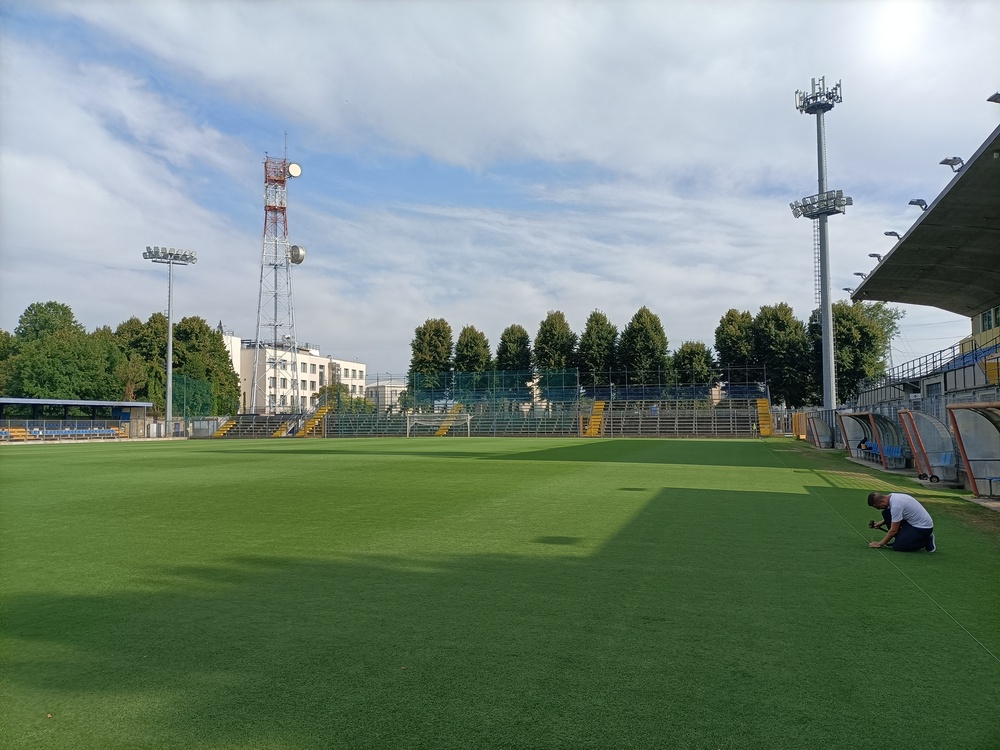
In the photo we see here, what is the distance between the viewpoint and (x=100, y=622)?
5.93 meters

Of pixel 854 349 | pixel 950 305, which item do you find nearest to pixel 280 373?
pixel 854 349

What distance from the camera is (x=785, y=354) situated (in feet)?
218

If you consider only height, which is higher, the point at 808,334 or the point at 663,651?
the point at 808,334

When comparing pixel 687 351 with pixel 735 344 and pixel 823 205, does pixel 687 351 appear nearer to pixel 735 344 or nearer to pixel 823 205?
pixel 735 344

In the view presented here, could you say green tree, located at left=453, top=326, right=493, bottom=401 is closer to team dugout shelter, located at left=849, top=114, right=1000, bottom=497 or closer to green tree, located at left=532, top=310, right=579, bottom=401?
green tree, located at left=532, top=310, right=579, bottom=401

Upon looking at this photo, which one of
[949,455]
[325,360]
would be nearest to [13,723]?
[949,455]

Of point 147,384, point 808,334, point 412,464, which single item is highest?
point 808,334

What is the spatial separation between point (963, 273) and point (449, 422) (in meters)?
44.4

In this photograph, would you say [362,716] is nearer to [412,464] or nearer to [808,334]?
[412,464]

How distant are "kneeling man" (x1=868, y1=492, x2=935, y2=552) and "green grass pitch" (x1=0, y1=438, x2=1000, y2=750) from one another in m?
0.20

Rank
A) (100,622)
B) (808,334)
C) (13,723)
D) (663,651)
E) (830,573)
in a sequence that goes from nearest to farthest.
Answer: (13,723), (663,651), (100,622), (830,573), (808,334)

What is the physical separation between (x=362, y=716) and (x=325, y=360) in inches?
4447

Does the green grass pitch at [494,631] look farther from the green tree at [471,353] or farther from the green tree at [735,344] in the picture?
the green tree at [471,353]

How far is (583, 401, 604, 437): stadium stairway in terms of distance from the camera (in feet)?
200
